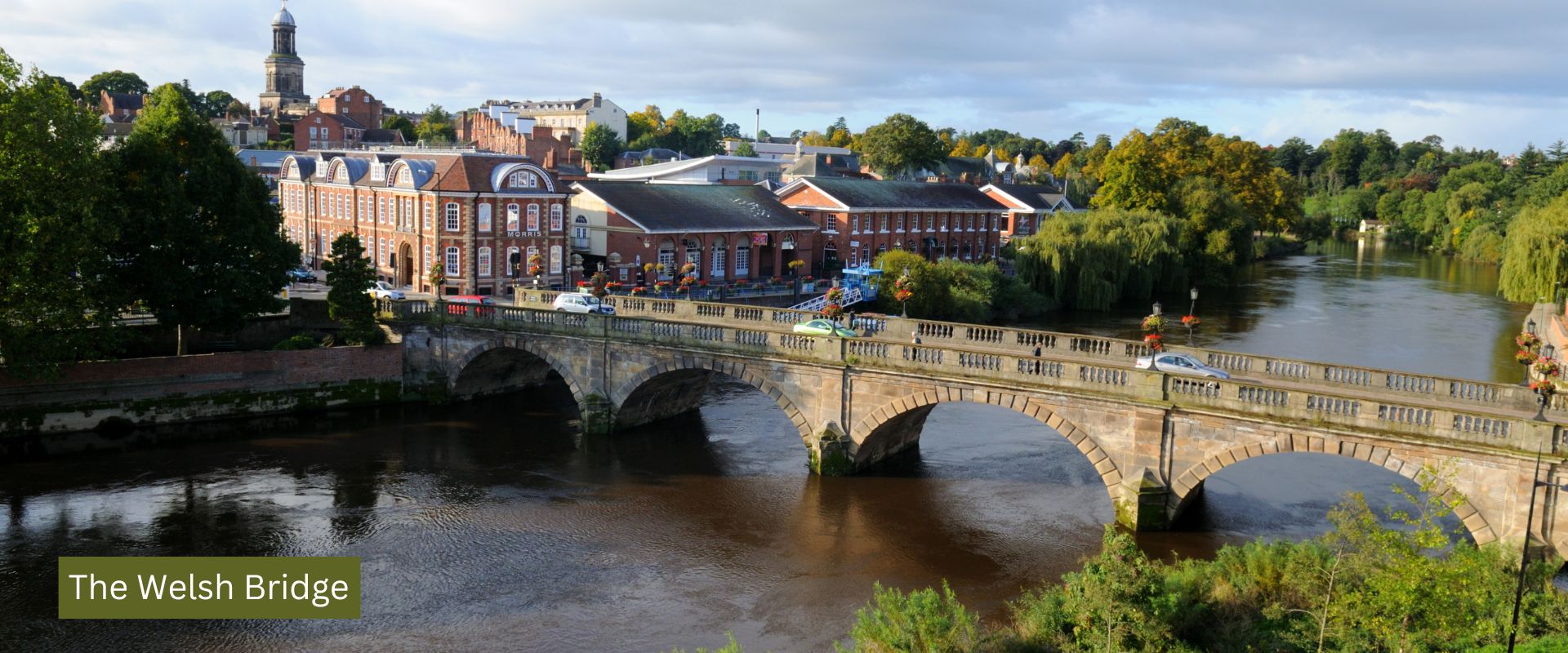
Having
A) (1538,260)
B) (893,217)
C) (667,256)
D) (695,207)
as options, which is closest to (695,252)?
(667,256)

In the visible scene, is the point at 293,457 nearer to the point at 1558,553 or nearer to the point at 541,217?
the point at 541,217

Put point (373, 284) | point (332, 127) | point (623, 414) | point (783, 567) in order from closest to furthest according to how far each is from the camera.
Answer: point (783, 567) < point (623, 414) < point (373, 284) < point (332, 127)

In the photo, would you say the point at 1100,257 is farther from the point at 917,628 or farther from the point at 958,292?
the point at 917,628

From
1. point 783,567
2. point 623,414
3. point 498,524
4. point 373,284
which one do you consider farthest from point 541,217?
point 783,567

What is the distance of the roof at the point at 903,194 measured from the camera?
8212 centimetres

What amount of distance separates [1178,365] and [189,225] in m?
31.7

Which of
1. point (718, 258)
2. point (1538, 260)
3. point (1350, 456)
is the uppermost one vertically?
point (1538, 260)

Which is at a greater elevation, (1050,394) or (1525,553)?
(1050,394)

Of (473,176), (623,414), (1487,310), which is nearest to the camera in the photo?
(623,414)

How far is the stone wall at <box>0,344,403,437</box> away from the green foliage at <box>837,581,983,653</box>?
28814 mm

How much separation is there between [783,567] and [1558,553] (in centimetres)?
1626

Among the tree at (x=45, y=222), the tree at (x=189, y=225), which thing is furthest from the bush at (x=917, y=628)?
the tree at (x=189, y=225)

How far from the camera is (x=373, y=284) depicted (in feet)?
142

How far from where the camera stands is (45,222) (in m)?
33.6
